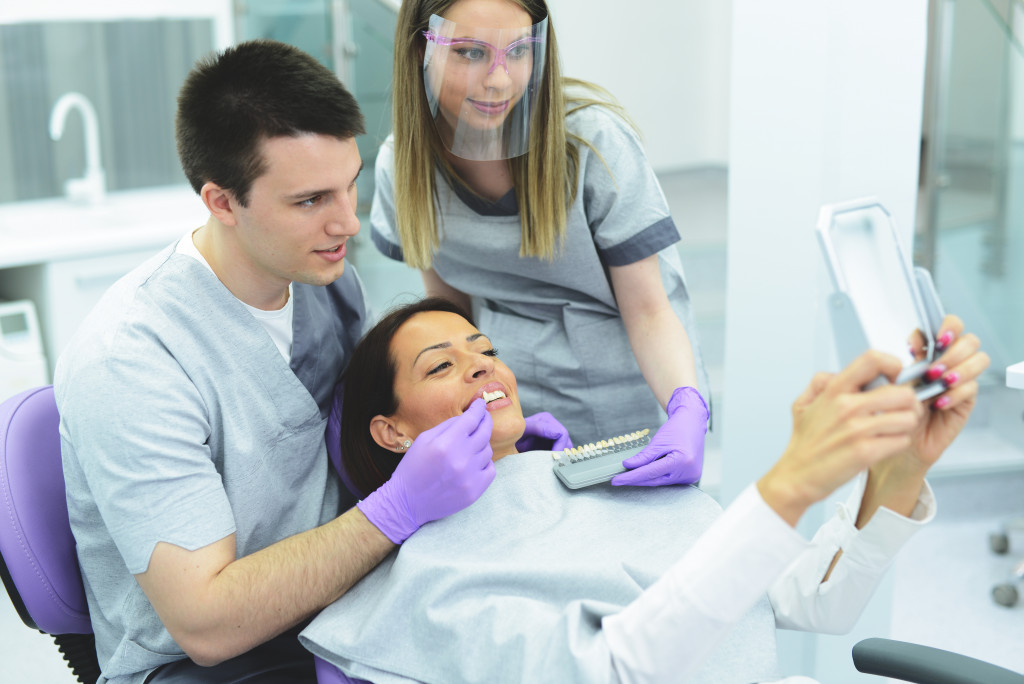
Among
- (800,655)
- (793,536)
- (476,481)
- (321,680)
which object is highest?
(793,536)

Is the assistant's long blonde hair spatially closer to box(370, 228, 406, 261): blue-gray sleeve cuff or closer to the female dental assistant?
the female dental assistant

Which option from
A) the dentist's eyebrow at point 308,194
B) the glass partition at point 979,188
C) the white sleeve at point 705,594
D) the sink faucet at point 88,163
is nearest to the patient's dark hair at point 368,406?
the dentist's eyebrow at point 308,194

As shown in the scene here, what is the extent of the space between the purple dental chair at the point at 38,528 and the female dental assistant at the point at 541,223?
2.27ft

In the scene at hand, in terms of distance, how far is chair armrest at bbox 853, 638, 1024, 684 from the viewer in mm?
1169

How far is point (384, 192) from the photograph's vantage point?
187 centimetres

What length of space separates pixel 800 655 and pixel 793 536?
1253mm

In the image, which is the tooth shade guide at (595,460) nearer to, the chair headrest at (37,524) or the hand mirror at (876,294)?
the hand mirror at (876,294)

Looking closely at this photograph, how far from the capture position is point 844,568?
1.27m

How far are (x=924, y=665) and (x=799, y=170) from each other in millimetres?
1002

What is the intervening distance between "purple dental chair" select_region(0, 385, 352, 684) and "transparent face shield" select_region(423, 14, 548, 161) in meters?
0.78

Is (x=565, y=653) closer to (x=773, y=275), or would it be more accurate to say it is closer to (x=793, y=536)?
(x=793, y=536)

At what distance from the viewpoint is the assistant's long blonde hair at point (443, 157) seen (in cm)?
158

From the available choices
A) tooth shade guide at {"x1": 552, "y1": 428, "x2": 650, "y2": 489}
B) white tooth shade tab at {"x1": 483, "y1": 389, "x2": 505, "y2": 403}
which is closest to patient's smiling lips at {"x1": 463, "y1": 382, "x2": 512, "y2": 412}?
white tooth shade tab at {"x1": 483, "y1": 389, "x2": 505, "y2": 403}

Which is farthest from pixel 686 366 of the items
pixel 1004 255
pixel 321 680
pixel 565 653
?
pixel 1004 255
